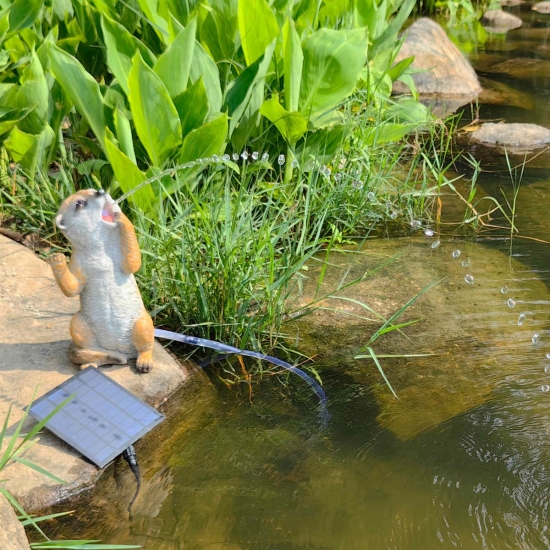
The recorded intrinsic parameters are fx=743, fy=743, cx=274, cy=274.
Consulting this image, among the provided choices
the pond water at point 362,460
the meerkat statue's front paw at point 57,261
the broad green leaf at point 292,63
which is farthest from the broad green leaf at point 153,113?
the pond water at point 362,460

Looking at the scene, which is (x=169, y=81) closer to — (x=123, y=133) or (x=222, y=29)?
(x=123, y=133)

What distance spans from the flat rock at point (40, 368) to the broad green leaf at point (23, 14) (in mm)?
1086

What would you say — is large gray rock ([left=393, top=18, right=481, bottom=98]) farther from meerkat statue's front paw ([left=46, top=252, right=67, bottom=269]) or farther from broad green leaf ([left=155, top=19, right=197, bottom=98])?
meerkat statue's front paw ([left=46, top=252, right=67, bottom=269])

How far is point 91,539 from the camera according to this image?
1982mm

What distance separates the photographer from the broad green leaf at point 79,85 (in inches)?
119

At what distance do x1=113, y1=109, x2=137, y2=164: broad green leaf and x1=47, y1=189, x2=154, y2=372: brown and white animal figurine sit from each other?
0.74 metres

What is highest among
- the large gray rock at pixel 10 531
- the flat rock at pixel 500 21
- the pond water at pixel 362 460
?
the large gray rock at pixel 10 531

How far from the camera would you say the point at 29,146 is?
327cm

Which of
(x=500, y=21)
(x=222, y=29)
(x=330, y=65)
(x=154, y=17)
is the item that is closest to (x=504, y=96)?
(x=330, y=65)

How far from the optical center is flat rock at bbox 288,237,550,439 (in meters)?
2.57

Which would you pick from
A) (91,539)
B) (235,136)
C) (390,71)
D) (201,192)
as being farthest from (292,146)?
(91,539)

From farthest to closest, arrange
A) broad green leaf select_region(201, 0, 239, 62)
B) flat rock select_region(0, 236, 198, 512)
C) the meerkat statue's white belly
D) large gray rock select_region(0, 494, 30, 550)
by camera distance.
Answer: broad green leaf select_region(201, 0, 239, 62)
the meerkat statue's white belly
flat rock select_region(0, 236, 198, 512)
large gray rock select_region(0, 494, 30, 550)

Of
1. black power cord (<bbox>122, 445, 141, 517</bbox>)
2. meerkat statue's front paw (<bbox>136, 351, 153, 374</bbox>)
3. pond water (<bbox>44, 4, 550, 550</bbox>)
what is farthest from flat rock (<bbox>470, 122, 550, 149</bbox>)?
black power cord (<bbox>122, 445, 141, 517</bbox>)

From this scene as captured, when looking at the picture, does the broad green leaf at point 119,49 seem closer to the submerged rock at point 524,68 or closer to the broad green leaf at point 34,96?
the broad green leaf at point 34,96
